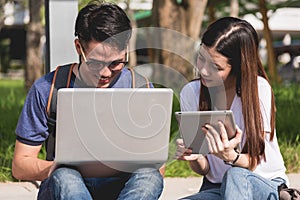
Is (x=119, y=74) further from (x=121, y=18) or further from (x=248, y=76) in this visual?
(x=248, y=76)

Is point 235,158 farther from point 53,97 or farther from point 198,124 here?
point 53,97

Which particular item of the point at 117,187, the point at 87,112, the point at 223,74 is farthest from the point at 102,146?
the point at 223,74

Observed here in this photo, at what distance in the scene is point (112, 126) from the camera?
322cm

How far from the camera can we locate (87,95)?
3.18 meters

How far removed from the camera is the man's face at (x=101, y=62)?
339 cm

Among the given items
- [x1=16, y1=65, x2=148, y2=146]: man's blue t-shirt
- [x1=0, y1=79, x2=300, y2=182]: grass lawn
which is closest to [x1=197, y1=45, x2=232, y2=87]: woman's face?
[x1=16, y1=65, x2=148, y2=146]: man's blue t-shirt

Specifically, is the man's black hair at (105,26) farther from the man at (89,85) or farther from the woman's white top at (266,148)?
the woman's white top at (266,148)

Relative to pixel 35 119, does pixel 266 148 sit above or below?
below

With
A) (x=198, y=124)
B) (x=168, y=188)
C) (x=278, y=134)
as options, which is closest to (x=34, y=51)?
(x=278, y=134)

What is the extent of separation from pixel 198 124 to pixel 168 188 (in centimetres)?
306

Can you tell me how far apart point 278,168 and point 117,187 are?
0.75 m

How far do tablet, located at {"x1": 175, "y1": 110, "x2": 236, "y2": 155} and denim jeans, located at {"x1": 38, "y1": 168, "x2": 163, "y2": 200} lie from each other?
20 centimetres

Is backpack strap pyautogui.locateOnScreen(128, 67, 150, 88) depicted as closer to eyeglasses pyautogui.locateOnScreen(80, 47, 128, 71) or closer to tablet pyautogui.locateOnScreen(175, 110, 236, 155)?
eyeglasses pyautogui.locateOnScreen(80, 47, 128, 71)

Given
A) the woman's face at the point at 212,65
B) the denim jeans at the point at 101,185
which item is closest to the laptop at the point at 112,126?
the denim jeans at the point at 101,185
